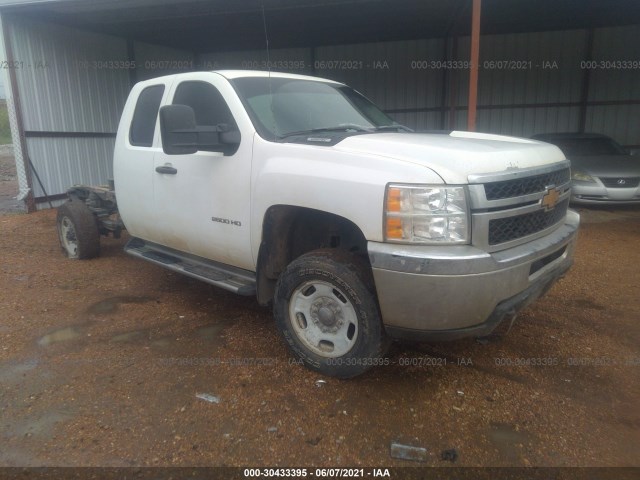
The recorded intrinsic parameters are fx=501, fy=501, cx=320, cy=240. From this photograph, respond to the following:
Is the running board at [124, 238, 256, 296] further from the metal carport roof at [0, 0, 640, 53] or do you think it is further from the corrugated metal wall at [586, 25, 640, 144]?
→ the corrugated metal wall at [586, 25, 640, 144]

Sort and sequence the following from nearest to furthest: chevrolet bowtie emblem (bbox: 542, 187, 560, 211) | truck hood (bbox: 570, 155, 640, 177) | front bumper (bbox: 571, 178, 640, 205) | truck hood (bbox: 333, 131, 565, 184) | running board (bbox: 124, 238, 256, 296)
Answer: truck hood (bbox: 333, 131, 565, 184) < chevrolet bowtie emblem (bbox: 542, 187, 560, 211) < running board (bbox: 124, 238, 256, 296) < front bumper (bbox: 571, 178, 640, 205) < truck hood (bbox: 570, 155, 640, 177)

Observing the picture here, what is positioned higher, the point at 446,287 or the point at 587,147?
the point at 587,147

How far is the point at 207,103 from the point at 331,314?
202 cm

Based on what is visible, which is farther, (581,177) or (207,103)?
(581,177)

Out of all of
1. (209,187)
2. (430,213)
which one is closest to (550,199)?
(430,213)

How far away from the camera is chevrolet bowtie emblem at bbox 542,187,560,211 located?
3080mm

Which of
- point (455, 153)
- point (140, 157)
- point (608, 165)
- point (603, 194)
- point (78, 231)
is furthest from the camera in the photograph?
point (608, 165)

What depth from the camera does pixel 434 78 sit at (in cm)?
1422

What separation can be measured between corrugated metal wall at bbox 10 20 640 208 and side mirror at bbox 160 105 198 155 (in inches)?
343

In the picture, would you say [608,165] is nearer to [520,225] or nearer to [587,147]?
[587,147]

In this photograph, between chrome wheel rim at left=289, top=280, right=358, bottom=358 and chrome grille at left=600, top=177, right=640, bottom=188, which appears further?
chrome grille at left=600, top=177, right=640, bottom=188

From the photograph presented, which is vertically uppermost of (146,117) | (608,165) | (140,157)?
(146,117)

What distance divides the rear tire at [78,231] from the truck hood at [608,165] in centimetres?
790

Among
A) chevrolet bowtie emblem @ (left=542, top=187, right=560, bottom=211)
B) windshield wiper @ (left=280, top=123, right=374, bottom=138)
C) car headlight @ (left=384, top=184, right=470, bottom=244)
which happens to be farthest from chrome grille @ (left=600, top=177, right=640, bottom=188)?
car headlight @ (left=384, top=184, right=470, bottom=244)
